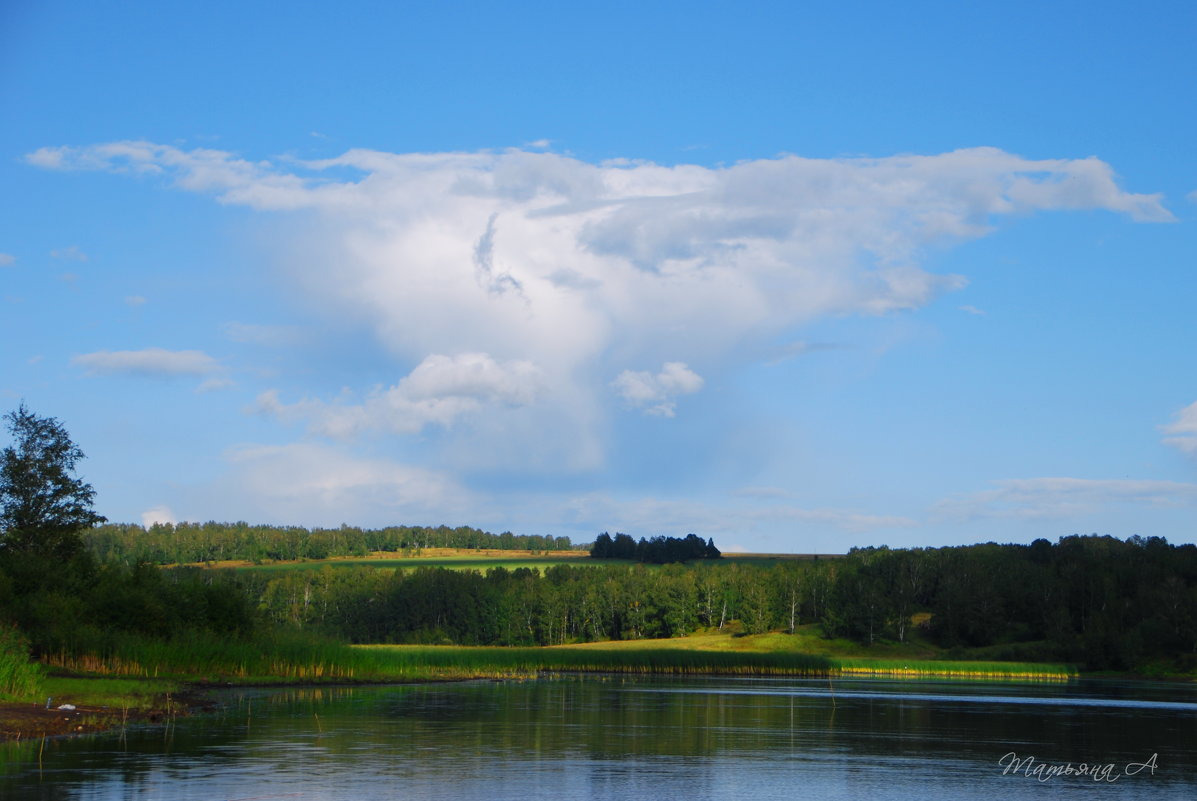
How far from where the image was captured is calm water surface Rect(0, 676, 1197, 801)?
77.3ft

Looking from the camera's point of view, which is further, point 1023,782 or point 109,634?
point 109,634

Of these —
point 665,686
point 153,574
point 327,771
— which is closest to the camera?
point 327,771

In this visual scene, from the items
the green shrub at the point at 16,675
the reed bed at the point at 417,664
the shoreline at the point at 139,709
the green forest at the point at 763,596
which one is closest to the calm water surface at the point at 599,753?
the shoreline at the point at 139,709

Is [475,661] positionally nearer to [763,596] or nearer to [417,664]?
[417,664]

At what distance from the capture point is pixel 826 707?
178 feet

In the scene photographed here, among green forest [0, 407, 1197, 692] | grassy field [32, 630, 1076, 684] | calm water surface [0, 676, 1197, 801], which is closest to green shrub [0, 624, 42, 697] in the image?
calm water surface [0, 676, 1197, 801]

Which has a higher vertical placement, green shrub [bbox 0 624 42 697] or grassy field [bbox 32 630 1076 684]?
green shrub [bbox 0 624 42 697]

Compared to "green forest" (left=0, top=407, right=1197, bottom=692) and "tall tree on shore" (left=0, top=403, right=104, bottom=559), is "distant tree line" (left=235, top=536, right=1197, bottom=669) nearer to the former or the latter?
"green forest" (left=0, top=407, right=1197, bottom=692)

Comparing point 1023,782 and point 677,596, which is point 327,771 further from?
point 677,596

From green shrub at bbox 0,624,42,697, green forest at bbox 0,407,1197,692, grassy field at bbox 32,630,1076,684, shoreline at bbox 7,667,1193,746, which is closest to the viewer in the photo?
shoreline at bbox 7,667,1193,746

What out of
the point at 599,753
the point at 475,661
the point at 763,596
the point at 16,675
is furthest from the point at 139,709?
the point at 763,596

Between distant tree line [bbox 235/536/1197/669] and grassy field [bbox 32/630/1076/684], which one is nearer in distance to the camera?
grassy field [bbox 32/630/1076/684]

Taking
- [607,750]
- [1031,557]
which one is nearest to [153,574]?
[607,750]

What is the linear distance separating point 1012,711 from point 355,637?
5092 inches
